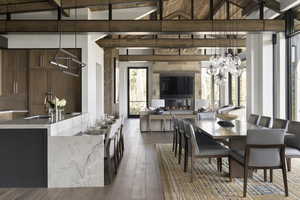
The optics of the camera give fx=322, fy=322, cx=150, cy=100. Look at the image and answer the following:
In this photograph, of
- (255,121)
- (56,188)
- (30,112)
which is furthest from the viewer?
(30,112)

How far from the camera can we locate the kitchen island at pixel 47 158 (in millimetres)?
4512

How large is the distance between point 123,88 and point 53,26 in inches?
391

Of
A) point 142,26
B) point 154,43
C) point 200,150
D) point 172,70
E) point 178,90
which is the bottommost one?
point 200,150

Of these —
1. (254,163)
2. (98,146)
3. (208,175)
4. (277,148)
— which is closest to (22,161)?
(98,146)

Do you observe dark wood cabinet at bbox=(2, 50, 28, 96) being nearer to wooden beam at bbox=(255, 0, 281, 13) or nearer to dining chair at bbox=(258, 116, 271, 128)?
dining chair at bbox=(258, 116, 271, 128)

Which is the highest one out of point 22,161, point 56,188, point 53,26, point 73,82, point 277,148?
point 53,26

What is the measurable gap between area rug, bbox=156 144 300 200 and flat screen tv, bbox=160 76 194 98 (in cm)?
974

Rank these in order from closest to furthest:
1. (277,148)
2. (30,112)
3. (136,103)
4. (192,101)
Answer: (277,148), (30,112), (192,101), (136,103)

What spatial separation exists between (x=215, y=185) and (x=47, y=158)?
241 centimetres

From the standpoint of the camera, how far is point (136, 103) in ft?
54.2

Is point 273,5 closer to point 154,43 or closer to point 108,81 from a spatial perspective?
point 154,43

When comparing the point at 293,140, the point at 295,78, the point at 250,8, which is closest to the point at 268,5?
the point at 250,8

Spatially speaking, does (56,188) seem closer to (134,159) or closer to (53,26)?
(134,159)

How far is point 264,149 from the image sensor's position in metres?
3.91
